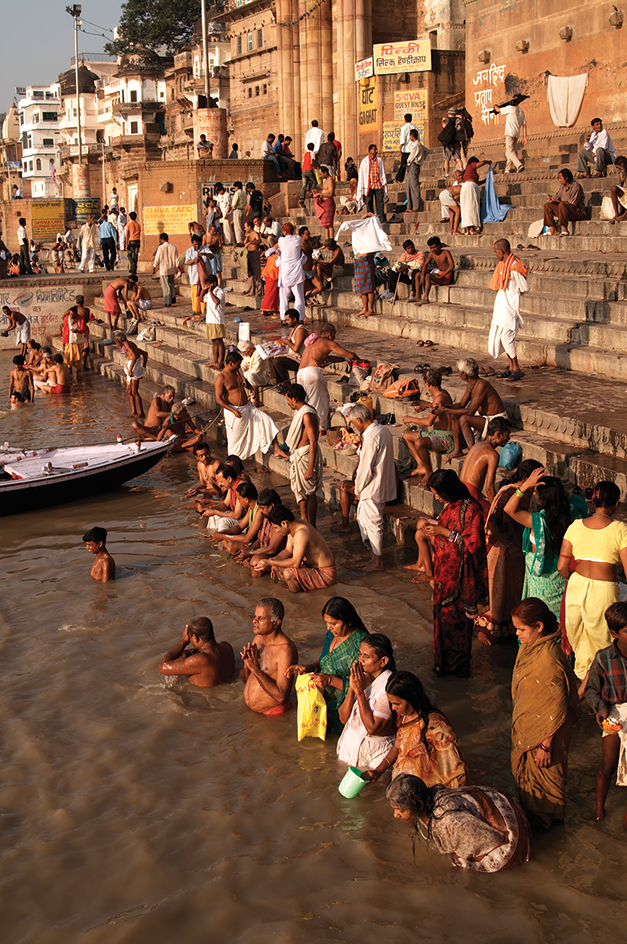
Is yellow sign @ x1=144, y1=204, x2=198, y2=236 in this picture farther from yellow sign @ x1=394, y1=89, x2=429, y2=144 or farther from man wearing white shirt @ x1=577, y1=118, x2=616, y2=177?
man wearing white shirt @ x1=577, y1=118, x2=616, y2=177

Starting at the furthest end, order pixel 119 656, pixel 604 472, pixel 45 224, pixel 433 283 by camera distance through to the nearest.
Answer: pixel 45 224 < pixel 433 283 < pixel 604 472 < pixel 119 656

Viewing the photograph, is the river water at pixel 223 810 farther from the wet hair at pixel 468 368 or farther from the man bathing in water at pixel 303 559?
the wet hair at pixel 468 368

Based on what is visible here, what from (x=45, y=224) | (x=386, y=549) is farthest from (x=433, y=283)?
(x=45, y=224)

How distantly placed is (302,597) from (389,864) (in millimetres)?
2933

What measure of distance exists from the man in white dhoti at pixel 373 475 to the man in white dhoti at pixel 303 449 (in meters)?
0.51

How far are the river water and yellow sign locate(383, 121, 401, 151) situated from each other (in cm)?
1780

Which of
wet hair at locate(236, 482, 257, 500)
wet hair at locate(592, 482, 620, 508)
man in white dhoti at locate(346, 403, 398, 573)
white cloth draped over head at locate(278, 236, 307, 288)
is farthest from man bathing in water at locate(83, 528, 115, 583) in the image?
white cloth draped over head at locate(278, 236, 307, 288)

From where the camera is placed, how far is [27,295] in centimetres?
2106

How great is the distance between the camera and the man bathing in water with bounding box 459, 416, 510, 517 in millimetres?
5965

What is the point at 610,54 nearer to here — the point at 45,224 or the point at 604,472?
the point at 604,472

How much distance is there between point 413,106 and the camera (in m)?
21.6

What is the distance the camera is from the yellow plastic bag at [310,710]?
4535 millimetres

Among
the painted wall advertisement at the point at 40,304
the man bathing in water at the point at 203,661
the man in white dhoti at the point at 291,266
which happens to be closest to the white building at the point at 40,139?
the painted wall advertisement at the point at 40,304

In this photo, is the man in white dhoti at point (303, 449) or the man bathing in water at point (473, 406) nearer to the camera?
the man bathing in water at point (473, 406)
